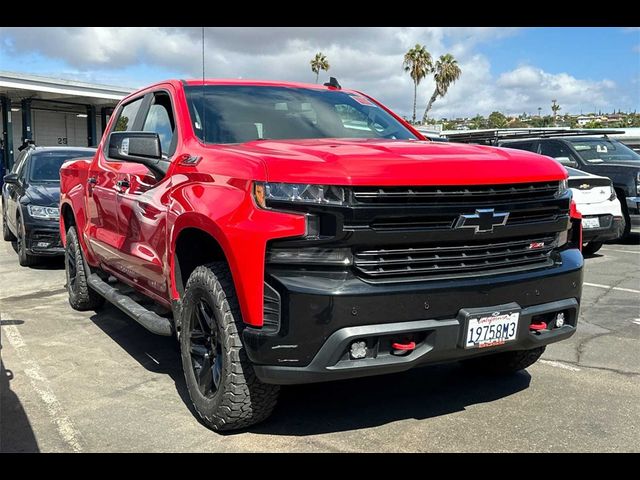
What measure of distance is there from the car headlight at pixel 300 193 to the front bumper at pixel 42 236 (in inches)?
261

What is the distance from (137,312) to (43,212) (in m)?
5.20

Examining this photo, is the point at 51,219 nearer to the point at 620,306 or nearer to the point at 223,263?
the point at 223,263

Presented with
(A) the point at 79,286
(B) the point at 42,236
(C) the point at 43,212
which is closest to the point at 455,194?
(A) the point at 79,286

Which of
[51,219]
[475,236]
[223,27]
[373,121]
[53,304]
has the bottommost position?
[53,304]

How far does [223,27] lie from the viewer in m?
3.79

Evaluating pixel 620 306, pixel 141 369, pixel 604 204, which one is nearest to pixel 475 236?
pixel 141 369

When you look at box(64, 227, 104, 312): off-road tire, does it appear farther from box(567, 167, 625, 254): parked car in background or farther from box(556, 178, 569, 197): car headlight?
box(567, 167, 625, 254): parked car in background

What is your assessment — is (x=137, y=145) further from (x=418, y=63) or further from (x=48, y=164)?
(x=418, y=63)

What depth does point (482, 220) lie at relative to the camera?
3.13 metres

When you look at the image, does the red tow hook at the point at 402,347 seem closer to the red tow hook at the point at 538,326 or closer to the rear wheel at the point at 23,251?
the red tow hook at the point at 538,326

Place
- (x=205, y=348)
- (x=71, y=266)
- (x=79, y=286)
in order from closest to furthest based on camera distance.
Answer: (x=205, y=348)
(x=79, y=286)
(x=71, y=266)

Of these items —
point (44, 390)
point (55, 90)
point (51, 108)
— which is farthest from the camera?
point (51, 108)

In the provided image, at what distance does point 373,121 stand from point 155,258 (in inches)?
71.0

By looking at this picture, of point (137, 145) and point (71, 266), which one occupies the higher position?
point (137, 145)
